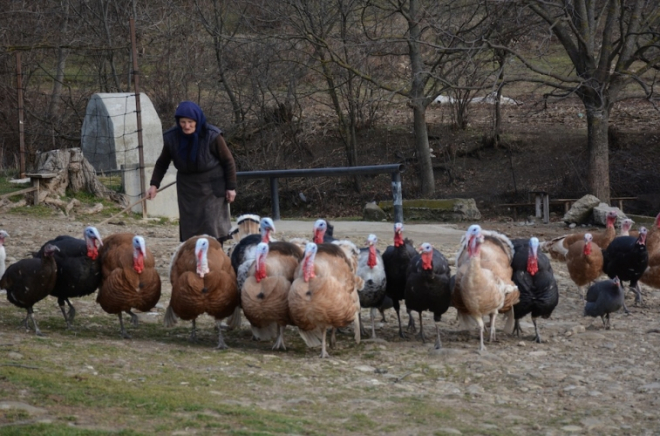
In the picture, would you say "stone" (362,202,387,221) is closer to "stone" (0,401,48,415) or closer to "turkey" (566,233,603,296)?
"turkey" (566,233,603,296)

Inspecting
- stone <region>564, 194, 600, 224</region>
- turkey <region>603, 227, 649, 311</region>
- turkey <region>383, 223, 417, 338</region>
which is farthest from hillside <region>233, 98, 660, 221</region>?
turkey <region>383, 223, 417, 338</region>

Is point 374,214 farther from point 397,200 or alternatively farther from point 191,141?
point 191,141

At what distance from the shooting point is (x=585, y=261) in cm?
1149

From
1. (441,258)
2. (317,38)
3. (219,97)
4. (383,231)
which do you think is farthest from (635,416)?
(219,97)

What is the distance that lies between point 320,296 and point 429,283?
1.22 m

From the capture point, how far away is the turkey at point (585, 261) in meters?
11.5

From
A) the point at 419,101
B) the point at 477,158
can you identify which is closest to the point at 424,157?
the point at 419,101

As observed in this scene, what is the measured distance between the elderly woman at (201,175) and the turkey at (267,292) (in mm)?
1152

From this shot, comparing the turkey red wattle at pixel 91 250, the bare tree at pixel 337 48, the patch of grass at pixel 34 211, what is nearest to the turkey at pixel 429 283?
the turkey red wattle at pixel 91 250

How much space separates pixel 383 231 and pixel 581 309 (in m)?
5.81

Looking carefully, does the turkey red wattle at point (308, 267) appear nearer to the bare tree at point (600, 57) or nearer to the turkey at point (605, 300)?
the turkey at point (605, 300)

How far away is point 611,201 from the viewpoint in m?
21.3

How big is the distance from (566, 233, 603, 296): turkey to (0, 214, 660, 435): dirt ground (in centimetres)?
76

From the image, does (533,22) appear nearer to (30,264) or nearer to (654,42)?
(654,42)
